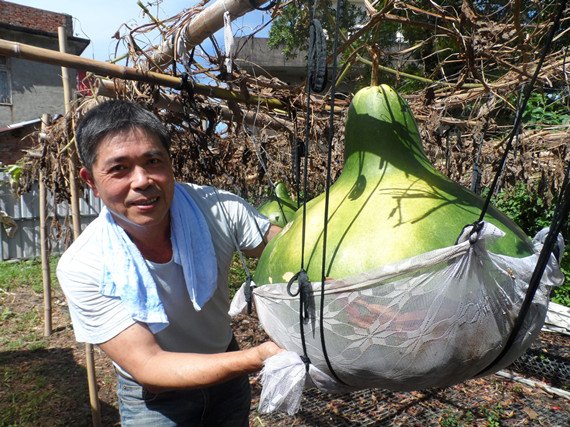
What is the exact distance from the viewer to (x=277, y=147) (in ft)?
13.3

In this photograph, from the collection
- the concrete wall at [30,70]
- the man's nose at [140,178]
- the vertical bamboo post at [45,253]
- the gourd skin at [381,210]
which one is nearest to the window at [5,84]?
the concrete wall at [30,70]

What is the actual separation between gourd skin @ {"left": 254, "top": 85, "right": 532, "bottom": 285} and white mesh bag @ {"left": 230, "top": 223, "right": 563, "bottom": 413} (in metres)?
0.06

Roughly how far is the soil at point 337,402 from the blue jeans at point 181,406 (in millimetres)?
1536

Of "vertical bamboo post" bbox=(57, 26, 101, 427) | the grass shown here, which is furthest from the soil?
the grass

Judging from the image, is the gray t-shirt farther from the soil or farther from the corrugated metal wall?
the corrugated metal wall

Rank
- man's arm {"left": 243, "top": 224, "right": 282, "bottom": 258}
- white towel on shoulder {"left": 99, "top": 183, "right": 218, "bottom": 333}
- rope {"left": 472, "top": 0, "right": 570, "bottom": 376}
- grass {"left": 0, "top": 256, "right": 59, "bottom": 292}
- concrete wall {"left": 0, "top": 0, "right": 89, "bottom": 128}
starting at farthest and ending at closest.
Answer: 1. concrete wall {"left": 0, "top": 0, "right": 89, "bottom": 128}
2. grass {"left": 0, "top": 256, "right": 59, "bottom": 292}
3. man's arm {"left": 243, "top": 224, "right": 282, "bottom": 258}
4. white towel on shoulder {"left": 99, "top": 183, "right": 218, "bottom": 333}
5. rope {"left": 472, "top": 0, "right": 570, "bottom": 376}

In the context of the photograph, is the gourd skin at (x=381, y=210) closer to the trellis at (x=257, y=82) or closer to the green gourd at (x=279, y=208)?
the trellis at (x=257, y=82)

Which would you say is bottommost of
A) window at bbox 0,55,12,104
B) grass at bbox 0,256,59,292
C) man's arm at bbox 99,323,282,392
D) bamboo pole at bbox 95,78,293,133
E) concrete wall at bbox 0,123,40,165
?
grass at bbox 0,256,59,292

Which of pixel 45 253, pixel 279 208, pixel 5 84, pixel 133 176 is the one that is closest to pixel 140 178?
pixel 133 176

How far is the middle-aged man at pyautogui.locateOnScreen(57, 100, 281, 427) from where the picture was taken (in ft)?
4.15

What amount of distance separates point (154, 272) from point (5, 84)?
13482 mm

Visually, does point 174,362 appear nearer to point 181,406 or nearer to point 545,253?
point 181,406

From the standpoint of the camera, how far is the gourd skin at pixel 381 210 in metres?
0.91

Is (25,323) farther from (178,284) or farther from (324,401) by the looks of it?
(178,284)
